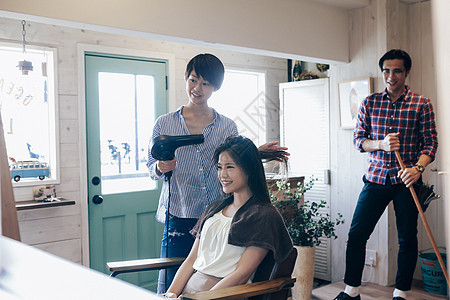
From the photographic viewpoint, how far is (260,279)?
181 centimetres

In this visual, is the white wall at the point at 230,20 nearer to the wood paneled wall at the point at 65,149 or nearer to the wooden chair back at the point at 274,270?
the wood paneled wall at the point at 65,149

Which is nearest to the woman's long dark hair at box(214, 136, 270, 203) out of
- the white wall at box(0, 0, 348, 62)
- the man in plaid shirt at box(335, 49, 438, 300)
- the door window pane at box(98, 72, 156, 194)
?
the white wall at box(0, 0, 348, 62)

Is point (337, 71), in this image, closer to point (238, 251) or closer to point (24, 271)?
point (238, 251)

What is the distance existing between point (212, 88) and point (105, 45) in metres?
1.81

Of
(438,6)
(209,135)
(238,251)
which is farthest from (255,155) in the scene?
(438,6)

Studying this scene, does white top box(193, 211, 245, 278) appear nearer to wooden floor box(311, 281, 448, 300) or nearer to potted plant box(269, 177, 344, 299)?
potted plant box(269, 177, 344, 299)

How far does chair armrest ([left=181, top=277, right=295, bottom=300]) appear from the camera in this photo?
5.02 feet

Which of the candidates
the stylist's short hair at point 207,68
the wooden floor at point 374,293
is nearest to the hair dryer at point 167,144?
the stylist's short hair at point 207,68

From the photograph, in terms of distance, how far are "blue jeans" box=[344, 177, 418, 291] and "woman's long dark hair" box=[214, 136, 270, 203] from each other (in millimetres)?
1220

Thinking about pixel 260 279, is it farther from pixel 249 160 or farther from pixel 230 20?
pixel 230 20

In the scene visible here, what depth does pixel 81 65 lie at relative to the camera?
3.30 meters

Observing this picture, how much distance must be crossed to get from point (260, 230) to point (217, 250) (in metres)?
0.21

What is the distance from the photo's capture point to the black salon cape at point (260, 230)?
1.76 metres

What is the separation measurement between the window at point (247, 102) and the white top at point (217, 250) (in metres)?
2.67
